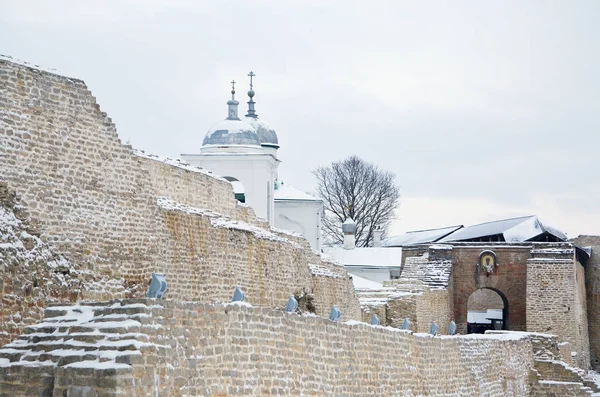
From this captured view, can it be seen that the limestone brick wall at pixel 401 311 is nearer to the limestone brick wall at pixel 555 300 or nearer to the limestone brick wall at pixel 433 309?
the limestone brick wall at pixel 433 309

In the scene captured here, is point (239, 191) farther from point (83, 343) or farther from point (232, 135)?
point (83, 343)

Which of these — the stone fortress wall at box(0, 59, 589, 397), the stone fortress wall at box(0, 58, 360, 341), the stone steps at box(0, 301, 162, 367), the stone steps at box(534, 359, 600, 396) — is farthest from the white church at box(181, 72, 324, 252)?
the stone steps at box(0, 301, 162, 367)

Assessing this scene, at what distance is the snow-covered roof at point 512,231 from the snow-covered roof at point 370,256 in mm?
4065

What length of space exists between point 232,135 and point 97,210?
25645 mm

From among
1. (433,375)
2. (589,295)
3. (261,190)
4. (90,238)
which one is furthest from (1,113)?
(589,295)

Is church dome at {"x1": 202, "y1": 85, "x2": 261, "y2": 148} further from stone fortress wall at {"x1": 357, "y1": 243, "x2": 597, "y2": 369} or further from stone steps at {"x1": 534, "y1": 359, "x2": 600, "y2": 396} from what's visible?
stone steps at {"x1": 534, "y1": 359, "x2": 600, "y2": 396}

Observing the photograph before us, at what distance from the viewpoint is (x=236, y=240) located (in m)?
16.6

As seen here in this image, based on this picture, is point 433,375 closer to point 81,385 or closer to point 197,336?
point 197,336

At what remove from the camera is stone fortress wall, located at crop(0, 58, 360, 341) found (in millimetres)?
11836

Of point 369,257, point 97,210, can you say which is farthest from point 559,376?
point 369,257

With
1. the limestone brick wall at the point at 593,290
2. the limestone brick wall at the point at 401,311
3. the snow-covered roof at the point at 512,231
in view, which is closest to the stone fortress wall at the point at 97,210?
the limestone brick wall at the point at 401,311

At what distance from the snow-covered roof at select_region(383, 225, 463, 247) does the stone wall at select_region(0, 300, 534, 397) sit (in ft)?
76.9

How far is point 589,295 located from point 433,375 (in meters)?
22.4

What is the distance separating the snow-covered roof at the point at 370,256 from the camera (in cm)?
4125
